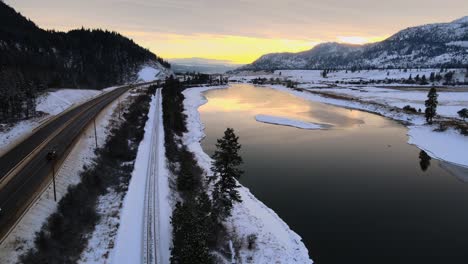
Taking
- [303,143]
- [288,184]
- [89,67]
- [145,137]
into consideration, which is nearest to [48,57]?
[89,67]

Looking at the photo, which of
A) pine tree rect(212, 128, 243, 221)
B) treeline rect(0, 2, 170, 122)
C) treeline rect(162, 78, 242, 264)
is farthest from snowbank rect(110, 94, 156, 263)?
treeline rect(0, 2, 170, 122)

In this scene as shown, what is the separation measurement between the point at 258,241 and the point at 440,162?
38308mm

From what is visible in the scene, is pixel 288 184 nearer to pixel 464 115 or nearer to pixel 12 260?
pixel 12 260

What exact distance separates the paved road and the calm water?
2071 cm

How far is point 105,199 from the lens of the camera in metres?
32.5

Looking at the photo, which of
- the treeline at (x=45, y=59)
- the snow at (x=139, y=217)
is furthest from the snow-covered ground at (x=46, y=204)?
the treeline at (x=45, y=59)

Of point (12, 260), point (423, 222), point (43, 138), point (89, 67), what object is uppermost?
point (89, 67)

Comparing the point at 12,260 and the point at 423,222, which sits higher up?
the point at 12,260

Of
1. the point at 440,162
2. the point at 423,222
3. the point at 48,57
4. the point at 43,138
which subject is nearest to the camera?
the point at 423,222

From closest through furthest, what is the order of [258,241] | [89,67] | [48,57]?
[258,241] → [48,57] → [89,67]

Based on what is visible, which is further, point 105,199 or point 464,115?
point 464,115

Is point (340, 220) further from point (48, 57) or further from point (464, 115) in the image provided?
point (48, 57)

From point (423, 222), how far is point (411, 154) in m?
26.8

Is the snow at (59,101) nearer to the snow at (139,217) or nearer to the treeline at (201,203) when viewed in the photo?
the snow at (139,217)
